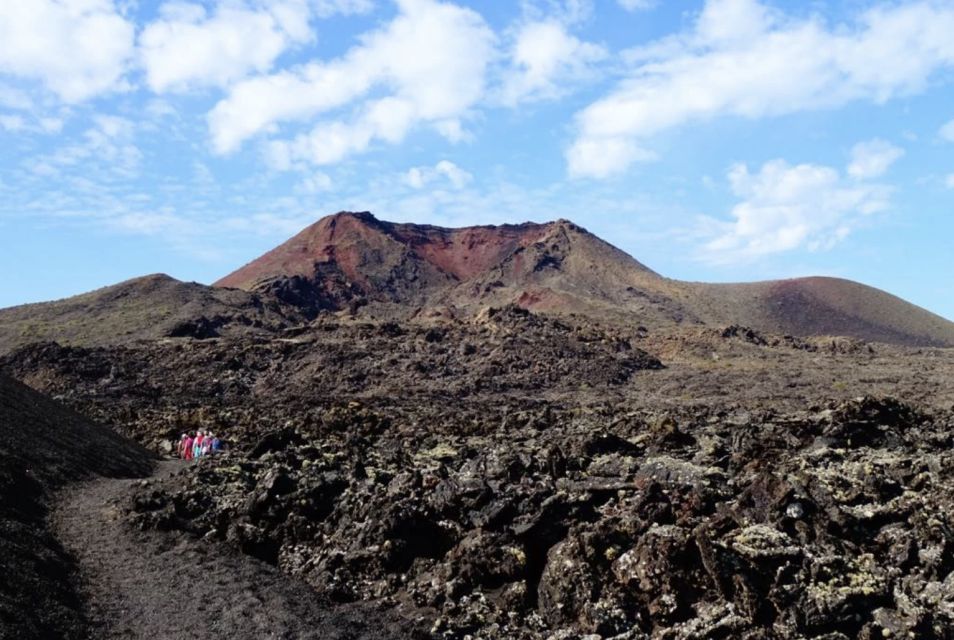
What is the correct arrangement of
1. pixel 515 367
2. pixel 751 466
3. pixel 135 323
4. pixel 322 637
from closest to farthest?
1. pixel 322 637
2. pixel 751 466
3. pixel 515 367
4. pixel 135 323

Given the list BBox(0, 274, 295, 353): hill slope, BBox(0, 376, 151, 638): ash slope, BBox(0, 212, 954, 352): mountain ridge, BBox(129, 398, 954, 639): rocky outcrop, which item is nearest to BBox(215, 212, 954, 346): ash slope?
BBox(0, 212, 954, 352): mountain ridge

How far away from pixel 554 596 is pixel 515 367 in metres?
39.3

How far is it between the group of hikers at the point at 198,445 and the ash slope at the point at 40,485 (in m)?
1.51

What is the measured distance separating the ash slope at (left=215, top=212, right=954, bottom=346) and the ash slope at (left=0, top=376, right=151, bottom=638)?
52.3 metres

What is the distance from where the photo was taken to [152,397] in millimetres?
42719

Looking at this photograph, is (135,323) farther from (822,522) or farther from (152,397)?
(822,522)

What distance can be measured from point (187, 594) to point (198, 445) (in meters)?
15.7

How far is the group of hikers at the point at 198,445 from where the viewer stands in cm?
2708

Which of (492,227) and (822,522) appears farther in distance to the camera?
(492,227)

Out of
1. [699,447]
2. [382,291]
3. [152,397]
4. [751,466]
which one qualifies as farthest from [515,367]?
[382,291]

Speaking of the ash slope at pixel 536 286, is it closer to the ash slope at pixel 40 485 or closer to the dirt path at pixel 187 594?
the ash slope at pixel 40 485

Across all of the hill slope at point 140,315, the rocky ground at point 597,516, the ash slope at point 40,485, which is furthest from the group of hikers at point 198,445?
the hill slope at point 140,315

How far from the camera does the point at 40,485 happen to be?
58.1ft

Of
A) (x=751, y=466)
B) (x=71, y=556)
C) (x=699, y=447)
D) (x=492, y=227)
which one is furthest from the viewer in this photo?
(x=492, y=227)
